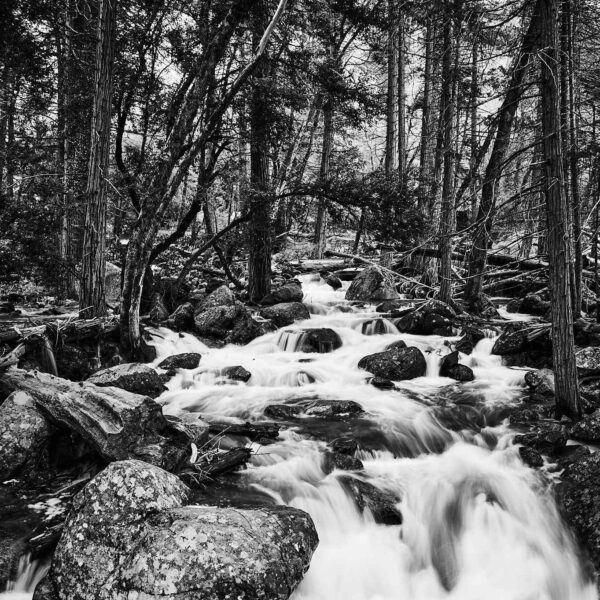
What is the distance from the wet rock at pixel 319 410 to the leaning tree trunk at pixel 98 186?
12.7 ft

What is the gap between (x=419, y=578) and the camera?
170 inches

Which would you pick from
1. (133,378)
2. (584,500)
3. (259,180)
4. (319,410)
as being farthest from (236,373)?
(584,500)

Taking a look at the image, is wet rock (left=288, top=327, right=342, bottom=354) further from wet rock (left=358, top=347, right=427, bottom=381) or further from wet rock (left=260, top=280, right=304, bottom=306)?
wet rock (left=260, top=280, right=304, bottom=306)

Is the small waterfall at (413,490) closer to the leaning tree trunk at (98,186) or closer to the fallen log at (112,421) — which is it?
the fallen log at (112,421)

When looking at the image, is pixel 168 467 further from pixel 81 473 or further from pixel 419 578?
pixel 419 578

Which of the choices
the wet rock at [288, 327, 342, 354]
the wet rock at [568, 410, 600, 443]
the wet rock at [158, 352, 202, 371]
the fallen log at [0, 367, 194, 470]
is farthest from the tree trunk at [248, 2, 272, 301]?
the wet rock at [568, 410, 600, 443]

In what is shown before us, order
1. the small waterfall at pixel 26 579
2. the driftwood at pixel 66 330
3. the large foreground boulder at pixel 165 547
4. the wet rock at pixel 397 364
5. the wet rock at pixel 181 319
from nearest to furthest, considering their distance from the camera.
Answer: the large foreground boulder at pixel 165 547 → the small waterfall at pixel 26 579 → the driftwood at pixel 66 330 → the wet rock at pixel 397 364 → the wet rock at pixel 181 319

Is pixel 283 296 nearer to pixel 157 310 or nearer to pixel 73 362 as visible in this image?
Result: pixel 157 310

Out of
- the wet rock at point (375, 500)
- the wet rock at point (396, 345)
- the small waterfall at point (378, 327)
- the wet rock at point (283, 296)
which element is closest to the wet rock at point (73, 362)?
the wet rock at point (375, 500)

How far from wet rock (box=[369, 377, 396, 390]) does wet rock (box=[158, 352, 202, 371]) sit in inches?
138

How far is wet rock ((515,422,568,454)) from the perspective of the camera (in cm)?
579

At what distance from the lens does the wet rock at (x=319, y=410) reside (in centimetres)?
722

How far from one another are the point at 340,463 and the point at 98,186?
6440 mm

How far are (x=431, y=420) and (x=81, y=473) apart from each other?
4826 mm
